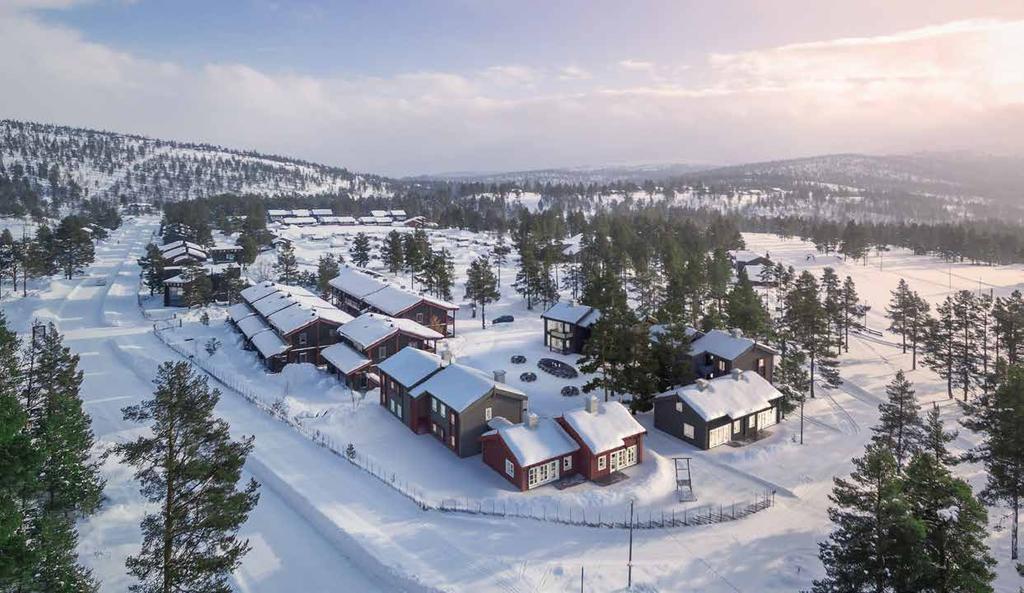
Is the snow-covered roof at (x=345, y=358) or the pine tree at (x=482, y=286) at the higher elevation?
the pine tree at (x=482, y=286)

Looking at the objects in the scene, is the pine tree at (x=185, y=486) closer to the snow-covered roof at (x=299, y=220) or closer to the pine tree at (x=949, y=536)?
the pine tree at (x=949, y=536)

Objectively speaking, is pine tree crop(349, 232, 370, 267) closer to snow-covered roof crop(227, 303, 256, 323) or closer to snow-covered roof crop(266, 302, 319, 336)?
snow-covered roof crop(227, 303, 256, 323)

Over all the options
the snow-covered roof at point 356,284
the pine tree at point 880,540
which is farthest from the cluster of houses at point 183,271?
the pine tree at point 880,540

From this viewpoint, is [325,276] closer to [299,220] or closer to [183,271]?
[183,271]

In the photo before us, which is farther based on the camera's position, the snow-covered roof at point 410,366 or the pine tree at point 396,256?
the pine tree at point 396,256

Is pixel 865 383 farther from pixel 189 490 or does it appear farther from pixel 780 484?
pixel 189 490

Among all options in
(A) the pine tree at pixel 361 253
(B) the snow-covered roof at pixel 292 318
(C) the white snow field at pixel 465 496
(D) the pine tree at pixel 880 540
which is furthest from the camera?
(A) the pine tree at pixel 361 253
